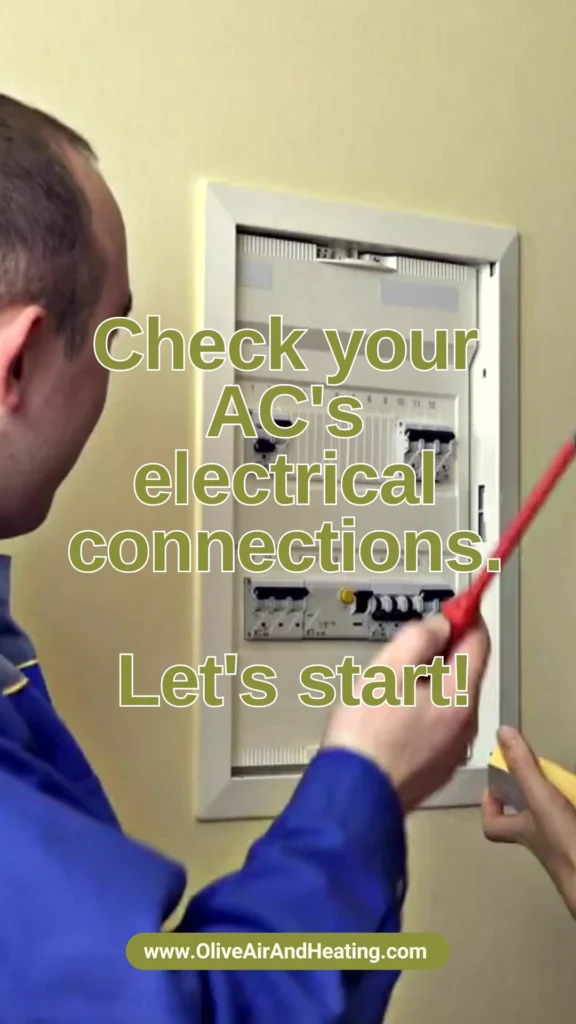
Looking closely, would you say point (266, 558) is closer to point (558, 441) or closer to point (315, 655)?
point (315, 655)

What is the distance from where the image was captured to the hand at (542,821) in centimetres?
70

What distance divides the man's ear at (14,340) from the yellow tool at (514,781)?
0.48 meters

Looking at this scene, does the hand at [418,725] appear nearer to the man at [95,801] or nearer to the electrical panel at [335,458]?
the man at [95,801]

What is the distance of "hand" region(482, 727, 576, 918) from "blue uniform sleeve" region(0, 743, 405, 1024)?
0.30 m

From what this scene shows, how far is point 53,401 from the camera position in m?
0.46

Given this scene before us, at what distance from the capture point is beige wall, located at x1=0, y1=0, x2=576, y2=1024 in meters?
0.73

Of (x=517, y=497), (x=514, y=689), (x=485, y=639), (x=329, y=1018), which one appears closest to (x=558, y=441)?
(x=517, y=497)

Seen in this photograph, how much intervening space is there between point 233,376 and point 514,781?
0.36 metres

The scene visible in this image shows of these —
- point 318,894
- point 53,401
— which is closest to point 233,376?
point 53,401

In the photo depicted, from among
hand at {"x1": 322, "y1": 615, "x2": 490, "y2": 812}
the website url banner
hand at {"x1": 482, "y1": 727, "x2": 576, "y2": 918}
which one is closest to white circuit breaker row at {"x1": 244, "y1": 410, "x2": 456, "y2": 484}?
hand at {"x1": 482, "y1": 727, "x2": 576, "y2": 918}

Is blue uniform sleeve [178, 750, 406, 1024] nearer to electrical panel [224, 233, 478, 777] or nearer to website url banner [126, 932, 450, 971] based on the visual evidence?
website url banner [126, 932, 450, 971]

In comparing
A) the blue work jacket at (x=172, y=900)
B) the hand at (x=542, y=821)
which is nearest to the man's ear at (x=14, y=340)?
the blue work jacket at (x=172, y=900)

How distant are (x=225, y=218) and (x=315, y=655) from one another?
0.34 meters

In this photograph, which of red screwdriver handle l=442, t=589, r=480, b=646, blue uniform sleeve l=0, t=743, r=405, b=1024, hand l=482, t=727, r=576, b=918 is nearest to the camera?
blue uniform sleeve l=0, t=743, r=405, b=1024
